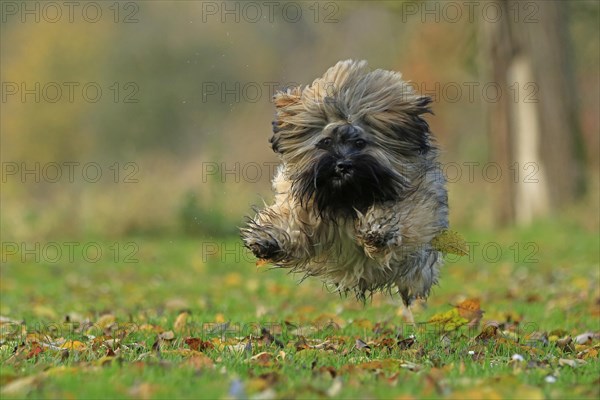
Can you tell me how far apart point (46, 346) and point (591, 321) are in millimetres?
A: 4642

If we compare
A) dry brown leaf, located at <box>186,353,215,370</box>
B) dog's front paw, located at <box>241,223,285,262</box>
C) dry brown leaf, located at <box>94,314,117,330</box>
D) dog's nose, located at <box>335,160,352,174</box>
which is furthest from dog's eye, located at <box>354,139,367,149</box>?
dry brown leaf, located at <box>94,314,117,330</box>

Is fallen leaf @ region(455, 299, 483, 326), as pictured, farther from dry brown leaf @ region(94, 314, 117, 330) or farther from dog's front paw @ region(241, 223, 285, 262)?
dry brown leaf @ region(94, 314, 117, 330)

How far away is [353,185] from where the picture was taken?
664 cm

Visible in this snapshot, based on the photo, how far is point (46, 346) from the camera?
6.42 meters

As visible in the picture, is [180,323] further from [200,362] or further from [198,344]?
[200,362]

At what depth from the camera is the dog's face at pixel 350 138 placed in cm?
664

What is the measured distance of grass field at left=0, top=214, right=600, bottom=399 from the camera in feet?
15.8

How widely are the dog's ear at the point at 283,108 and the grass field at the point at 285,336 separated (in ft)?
4.29

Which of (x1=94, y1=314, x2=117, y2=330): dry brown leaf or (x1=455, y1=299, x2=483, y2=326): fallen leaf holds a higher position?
(x1=455, y1=299, x2=483, y2=326): fallen leaf

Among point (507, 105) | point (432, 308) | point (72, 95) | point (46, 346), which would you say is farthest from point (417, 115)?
point (72, 95)

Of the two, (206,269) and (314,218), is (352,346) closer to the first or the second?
(314,218)

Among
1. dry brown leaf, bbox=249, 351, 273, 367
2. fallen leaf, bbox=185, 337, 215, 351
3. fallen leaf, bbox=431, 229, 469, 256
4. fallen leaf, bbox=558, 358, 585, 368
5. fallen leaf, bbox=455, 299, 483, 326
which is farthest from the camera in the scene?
fallen leaf, bbox=455, 299, 483, 326

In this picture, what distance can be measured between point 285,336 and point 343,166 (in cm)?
138

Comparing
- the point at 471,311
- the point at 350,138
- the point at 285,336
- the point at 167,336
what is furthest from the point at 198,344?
the point at 471,311
